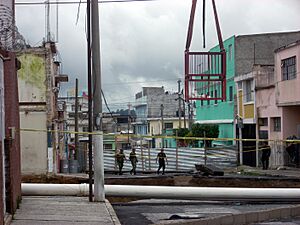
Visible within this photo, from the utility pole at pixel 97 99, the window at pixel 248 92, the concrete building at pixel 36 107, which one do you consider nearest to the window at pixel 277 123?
the window at pixel 248 92

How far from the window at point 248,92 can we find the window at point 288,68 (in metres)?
4.93

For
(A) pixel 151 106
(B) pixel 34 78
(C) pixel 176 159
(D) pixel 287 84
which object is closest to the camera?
(B) pixel 34 78

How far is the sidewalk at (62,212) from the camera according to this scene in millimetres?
10969

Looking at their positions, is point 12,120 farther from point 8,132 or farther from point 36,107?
point 36,107

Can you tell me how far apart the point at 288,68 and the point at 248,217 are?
20737mm

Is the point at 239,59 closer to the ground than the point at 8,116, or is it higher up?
higher up

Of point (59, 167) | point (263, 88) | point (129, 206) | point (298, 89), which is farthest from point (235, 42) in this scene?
point (129, 206)

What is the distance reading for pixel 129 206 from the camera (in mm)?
15633

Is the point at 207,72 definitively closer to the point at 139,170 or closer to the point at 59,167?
the point at 139,170

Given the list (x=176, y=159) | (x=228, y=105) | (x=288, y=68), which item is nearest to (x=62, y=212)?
(x=176, y=159)

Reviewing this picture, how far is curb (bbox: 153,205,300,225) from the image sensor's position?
11.4 metres

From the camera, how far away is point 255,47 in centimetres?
4472

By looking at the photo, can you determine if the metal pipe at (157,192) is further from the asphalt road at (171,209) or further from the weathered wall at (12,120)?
the weathered wall at (12,120)

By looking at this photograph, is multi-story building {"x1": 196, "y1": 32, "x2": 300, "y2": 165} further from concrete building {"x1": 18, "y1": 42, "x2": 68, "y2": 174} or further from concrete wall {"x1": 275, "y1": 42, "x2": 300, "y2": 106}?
concrete building {"x1": 18, "y1": 42, "x2": 68, "y2": 174}
